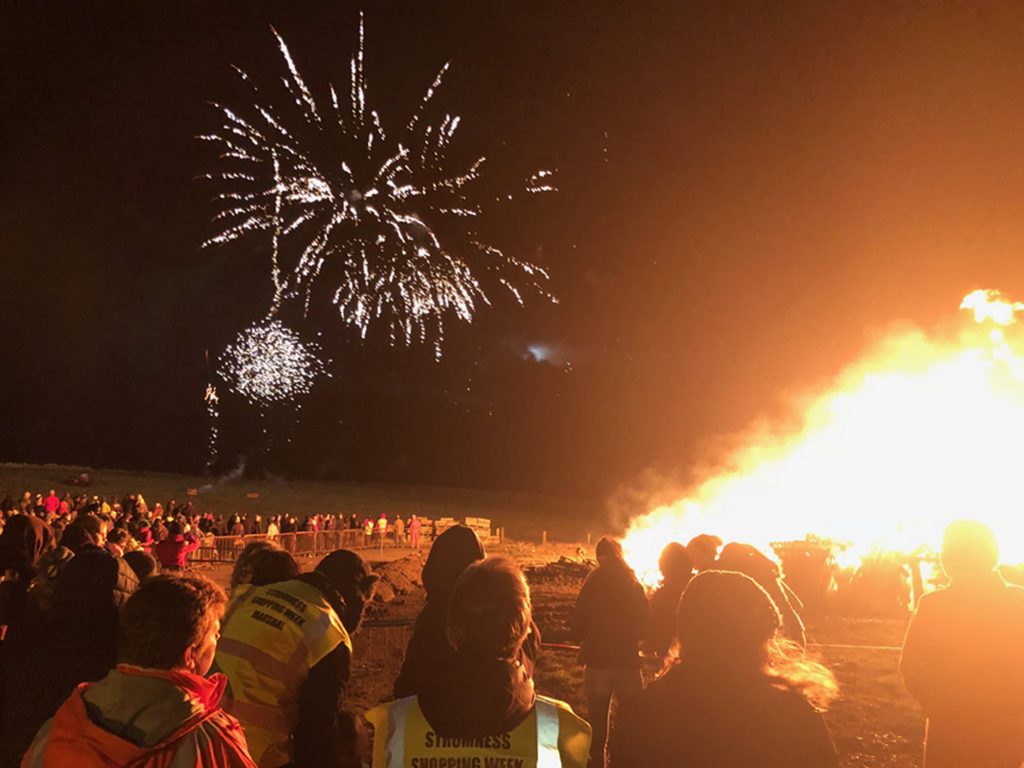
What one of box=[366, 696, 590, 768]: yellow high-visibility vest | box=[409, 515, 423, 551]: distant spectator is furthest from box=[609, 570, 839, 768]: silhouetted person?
box=[409, 515, 423, 551]: distant spectator

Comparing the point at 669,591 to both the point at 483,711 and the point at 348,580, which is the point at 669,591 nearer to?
the point at 348,580

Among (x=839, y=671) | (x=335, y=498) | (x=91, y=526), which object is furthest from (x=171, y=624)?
(x=335, y=498)

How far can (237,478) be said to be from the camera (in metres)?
70.9

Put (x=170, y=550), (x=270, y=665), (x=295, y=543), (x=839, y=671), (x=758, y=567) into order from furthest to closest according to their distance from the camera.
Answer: (x=295, y=543) < (x=170, y=550) < (x=839, y=671) < (x=758, y=567) < (x=270, y=665)

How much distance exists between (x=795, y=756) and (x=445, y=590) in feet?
7.53

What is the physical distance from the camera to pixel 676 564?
260 inches

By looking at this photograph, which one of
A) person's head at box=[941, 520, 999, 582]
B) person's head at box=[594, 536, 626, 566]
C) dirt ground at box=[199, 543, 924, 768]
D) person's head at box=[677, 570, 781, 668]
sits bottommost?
dirt ground at box=[199, 543, 924, 768]

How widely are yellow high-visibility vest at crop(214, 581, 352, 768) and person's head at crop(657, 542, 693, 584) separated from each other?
3.83 m

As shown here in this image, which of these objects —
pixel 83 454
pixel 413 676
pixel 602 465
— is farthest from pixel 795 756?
pixel 83 454

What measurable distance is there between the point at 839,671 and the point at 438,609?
33.8 ft

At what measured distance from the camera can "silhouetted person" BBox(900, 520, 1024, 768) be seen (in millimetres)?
4227

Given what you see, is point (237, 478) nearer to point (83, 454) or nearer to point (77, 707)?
point (83, 454)

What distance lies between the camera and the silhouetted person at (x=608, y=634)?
6.23m

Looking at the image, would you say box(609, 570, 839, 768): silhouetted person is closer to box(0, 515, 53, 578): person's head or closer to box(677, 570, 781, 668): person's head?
box(677, 570, 781, 668): person's head
